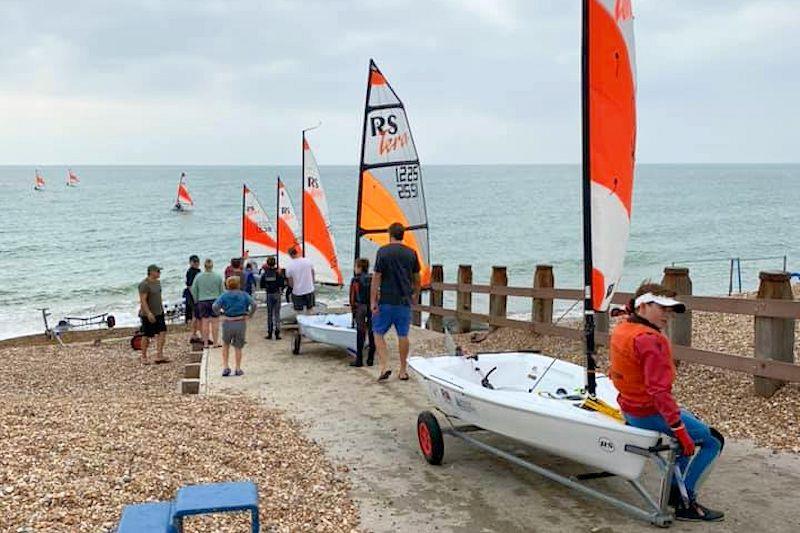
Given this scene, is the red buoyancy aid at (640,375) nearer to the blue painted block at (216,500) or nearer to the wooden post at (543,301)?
the blue painted block at (216,500)

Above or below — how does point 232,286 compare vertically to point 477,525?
above

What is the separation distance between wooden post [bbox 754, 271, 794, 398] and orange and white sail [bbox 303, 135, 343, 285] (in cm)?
1129

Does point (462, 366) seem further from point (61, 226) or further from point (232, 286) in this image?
point (61, 226)

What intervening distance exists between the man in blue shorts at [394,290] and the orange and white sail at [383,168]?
7.85ft

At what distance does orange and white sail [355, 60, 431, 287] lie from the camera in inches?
443

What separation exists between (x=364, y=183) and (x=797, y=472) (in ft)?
23.5

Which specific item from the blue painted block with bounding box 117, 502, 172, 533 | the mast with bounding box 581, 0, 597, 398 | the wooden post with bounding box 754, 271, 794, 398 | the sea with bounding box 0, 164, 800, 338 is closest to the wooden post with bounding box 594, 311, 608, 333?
the wooden post with bounding box 754, 271, 794, 398

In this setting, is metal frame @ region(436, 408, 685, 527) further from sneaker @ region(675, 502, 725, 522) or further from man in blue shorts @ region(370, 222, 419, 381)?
man in blue shorts @ region(370, 222, 419, 381)

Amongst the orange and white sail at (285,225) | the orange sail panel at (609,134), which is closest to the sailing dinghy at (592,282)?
the orange sail panel at (609,134)

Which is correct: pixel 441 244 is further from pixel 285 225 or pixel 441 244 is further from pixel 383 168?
pixel 383 168

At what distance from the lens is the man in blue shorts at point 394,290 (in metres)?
8.79

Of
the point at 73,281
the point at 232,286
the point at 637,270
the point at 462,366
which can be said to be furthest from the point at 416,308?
the point at 73,281

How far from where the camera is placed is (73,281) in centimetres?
3812

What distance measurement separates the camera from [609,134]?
220 inches
